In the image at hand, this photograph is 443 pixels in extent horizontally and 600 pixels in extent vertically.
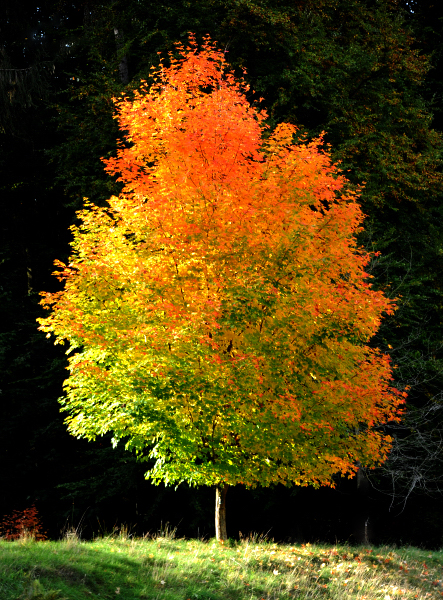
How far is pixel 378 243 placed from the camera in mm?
19203

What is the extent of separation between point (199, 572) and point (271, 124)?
41.8 ft

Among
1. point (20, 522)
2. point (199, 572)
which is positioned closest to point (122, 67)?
point (20, 522)

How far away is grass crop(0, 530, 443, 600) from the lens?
8.12 meters

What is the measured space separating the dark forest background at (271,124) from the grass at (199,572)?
5.85 metres

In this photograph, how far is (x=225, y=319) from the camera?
35.6 ft

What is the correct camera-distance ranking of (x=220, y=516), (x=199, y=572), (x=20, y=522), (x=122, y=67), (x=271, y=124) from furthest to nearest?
(x=122, y=67) → (x=271, y=124) → (x=20, y=522) → (x=220, y=516) → (x=199, y=572)

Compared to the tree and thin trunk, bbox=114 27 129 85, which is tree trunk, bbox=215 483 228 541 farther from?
thin trunk, bbox=114 27 129 85

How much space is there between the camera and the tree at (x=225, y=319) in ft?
35.2

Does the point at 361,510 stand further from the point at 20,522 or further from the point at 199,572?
the point at 199,572

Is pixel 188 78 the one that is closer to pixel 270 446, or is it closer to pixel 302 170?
pixel 302 170

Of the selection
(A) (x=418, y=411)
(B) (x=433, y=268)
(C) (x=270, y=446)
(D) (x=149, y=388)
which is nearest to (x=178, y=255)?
(D) (x=149, y=388)

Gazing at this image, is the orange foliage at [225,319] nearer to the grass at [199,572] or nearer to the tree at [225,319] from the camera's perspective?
the tree at [225,319]

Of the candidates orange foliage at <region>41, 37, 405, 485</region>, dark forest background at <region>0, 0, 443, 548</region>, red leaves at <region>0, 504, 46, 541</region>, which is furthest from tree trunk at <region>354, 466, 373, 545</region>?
red leaves at <region>0, 504, 46, 541</region>

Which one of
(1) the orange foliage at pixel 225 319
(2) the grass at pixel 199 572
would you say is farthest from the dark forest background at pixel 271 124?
(1) the orange foliage at pixel 225 319
